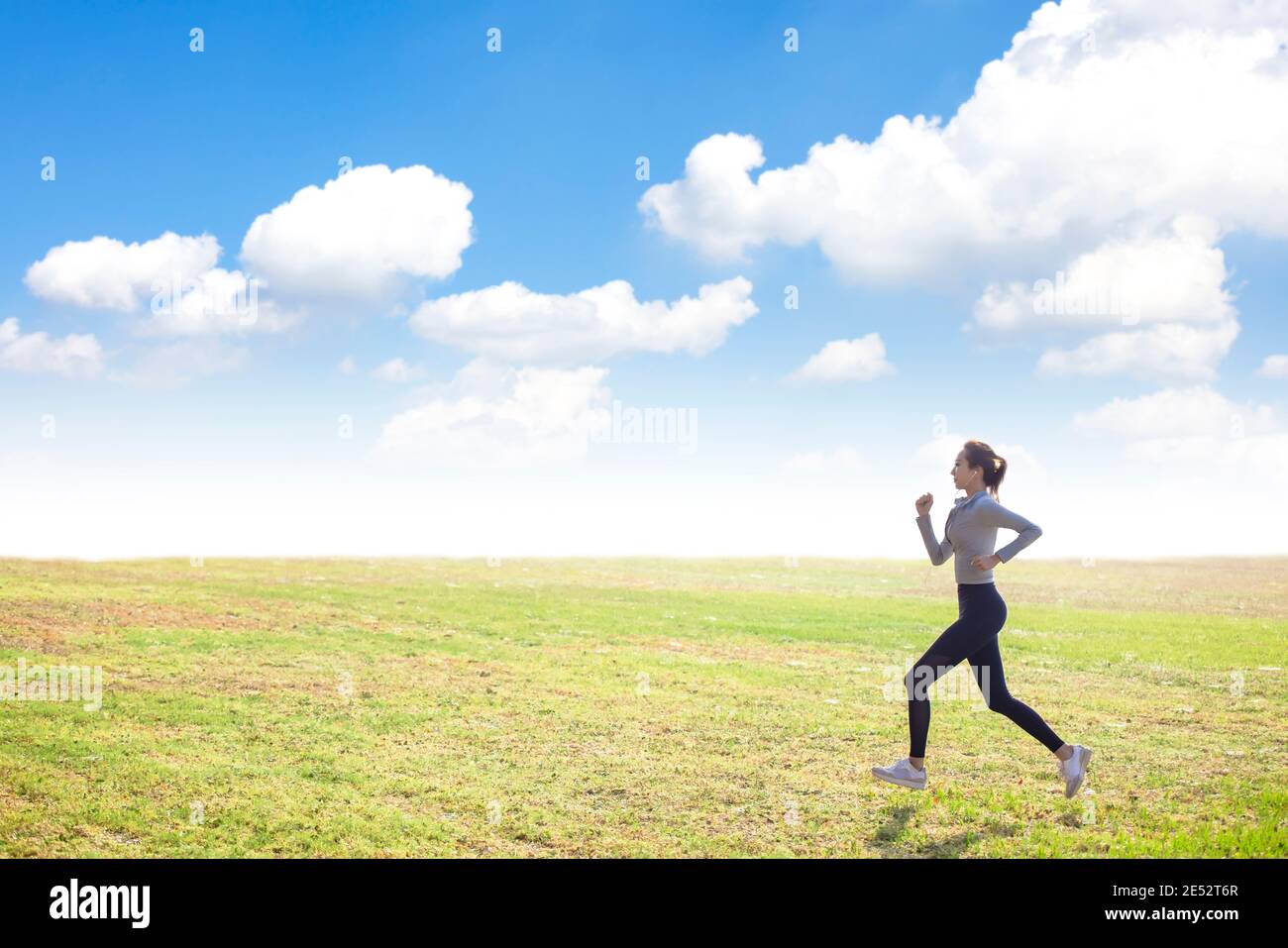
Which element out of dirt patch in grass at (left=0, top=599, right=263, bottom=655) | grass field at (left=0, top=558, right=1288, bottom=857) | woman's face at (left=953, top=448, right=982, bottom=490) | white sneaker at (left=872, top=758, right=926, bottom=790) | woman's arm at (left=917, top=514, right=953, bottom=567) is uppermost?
woman's face at (left=953, top=448, right=982, bottom=490)

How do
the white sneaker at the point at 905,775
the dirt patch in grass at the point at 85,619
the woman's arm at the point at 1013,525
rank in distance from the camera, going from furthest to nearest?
the dirt patch in grass at the point at 85,619 < the white sneaker at the point at 905,775 < the woman's arm at the point at 1013,525

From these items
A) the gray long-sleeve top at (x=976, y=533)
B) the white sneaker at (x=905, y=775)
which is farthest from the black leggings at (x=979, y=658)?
the white sneaker at (x=905, y=775)

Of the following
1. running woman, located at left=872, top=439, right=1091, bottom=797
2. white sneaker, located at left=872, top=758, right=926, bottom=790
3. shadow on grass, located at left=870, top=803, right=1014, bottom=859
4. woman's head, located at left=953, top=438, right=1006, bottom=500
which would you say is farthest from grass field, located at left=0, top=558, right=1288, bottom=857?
→ woman's head, located at left=953, top=438, right=1006, bottom=500

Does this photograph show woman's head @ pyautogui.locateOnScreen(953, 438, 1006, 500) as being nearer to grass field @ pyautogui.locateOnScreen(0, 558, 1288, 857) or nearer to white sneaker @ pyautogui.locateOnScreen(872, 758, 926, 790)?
white sneaker @ pyautogui.locateOnScreen(872, 758, 926, 790)

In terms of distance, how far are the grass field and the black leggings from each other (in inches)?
51.4

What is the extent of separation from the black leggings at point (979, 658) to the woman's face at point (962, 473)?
1.25 m

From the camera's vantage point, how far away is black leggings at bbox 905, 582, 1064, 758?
9711 mm

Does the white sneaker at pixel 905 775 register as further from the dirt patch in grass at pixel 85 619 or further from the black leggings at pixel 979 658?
the dirt patch in grass at pixel 85 619

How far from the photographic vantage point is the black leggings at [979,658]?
9.71m
